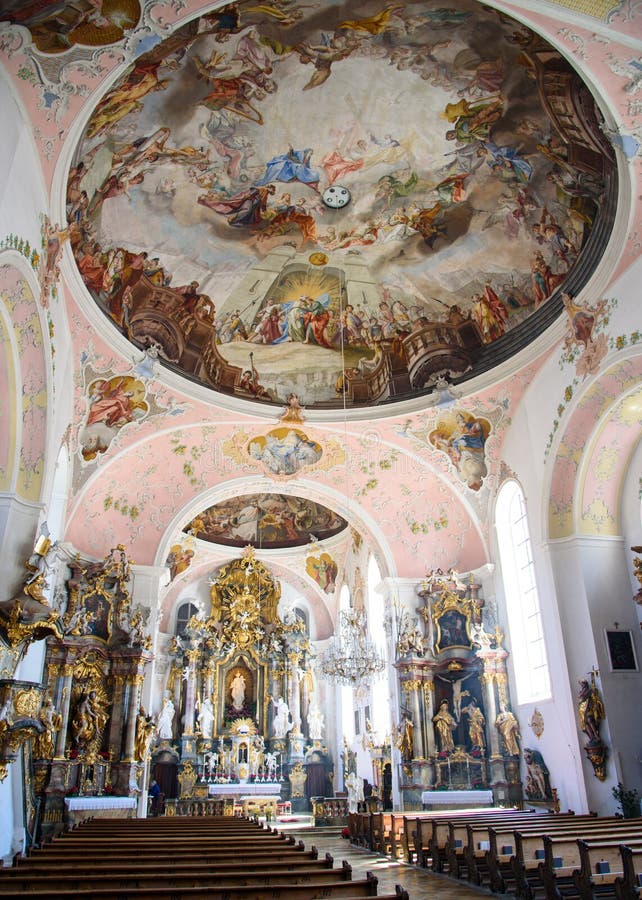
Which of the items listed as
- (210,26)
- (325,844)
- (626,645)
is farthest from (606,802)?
(210,26)

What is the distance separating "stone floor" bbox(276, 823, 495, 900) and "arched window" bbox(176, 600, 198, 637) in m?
12.2

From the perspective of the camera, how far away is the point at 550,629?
15250mm

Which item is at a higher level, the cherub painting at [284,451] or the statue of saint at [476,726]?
the cherub painting at [284,451]

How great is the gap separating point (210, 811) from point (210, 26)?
19986 mm

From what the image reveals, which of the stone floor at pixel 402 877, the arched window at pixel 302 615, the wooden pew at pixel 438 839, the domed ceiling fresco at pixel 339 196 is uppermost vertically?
the domed ceiling fresco at pixel 339 196

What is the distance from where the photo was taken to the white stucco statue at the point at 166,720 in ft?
78.9

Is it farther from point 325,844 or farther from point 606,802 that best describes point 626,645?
point 325,844

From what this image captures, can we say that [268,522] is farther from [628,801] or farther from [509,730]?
[628,801]

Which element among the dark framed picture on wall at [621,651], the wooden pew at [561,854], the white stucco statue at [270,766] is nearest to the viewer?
the wooden pew at [561,854]

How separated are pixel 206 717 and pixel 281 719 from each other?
2.71 meters

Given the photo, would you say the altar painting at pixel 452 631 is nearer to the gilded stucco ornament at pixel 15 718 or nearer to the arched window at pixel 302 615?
the arched window at pixel 302 615

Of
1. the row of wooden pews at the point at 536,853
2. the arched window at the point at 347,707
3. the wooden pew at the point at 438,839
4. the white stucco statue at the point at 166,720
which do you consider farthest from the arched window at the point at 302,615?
the wooden pew at the point at 438,839

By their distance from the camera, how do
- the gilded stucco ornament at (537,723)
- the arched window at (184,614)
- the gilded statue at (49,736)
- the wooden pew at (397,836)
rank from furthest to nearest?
the arched window at (184,614), the gilded stucco ornament at (537,723), the gilded statue at (49,736), the wooden pew at (397,836)

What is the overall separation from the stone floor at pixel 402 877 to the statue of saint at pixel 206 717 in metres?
9.48
